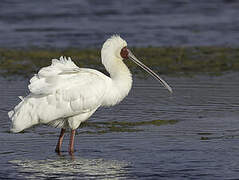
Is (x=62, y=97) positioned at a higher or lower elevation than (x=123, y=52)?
lower

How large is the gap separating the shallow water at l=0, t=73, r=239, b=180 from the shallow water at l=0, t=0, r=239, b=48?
6.46 metres

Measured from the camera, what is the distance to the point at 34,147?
10.2 metres

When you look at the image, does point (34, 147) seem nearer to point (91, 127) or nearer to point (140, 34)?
point (91, 127)

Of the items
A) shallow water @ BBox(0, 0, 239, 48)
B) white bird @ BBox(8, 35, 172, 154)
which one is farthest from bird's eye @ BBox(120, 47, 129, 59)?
shallow water @ BBox(0, 0, 239, 48)

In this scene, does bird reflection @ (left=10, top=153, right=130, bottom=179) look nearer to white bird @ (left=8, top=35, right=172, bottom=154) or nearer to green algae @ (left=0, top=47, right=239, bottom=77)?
white bird @ (left=8, top=35, right=172, bottom=154)

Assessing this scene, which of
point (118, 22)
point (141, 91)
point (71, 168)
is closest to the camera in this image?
point (71, 168)

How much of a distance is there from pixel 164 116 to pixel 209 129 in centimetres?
115

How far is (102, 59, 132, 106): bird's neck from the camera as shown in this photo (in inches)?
407

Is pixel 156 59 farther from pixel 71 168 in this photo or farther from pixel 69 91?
pixel 71 168

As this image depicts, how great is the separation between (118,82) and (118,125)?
4.20 feet

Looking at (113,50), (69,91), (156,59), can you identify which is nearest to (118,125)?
(113,50)

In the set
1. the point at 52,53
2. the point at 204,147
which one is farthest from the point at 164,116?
the point at 52,53

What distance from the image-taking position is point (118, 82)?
34.3 feet

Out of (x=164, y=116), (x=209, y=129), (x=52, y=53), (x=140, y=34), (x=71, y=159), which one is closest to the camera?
(x=71, y=159)
